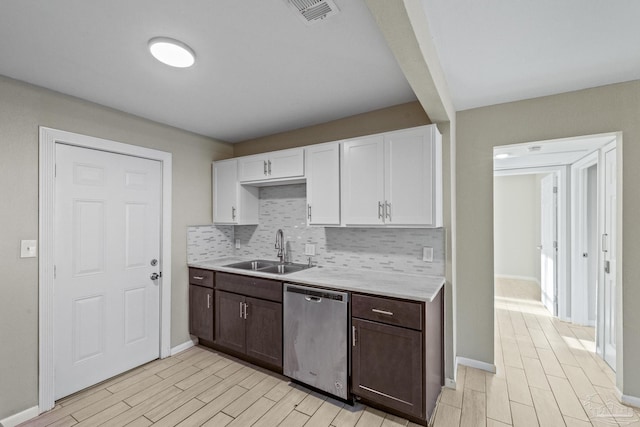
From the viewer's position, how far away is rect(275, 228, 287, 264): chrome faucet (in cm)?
327

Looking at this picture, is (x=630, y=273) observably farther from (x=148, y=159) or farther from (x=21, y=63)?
(x=21, y=63)

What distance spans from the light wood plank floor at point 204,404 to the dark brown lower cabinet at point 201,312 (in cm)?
42

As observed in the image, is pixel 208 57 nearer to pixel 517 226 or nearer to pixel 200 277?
pixel 200 277

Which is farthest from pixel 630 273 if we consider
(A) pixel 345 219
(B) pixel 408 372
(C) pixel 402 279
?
(A) pixel 345 219

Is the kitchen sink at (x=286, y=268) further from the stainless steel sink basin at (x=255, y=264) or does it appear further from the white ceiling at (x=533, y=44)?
the white ceiling at (x=533, y=44)

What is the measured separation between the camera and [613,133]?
7.14ft

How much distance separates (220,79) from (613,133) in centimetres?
305

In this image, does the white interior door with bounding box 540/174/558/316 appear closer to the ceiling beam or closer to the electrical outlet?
the electrical outlet

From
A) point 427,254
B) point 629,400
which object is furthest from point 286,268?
point 629,400

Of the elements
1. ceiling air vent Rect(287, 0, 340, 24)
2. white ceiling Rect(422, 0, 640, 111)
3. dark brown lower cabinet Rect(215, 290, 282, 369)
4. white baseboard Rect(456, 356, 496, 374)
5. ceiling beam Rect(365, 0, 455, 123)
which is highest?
white ceiling Rect(422, 0, 640, 111)

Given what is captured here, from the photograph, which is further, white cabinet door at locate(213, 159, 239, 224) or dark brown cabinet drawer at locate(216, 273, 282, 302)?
white cabinet door at locate(213, 159, 239, 224)

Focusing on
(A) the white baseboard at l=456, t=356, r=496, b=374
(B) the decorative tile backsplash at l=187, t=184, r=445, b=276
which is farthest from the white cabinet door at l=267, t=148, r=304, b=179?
(A) the white baseboard at l=456, t=356, r=496, b=374

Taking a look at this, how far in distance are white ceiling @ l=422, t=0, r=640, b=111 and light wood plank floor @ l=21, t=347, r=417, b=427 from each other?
2544 millimetres

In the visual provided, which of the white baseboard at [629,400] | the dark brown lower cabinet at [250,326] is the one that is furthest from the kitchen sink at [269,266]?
the white baseboard at [629,400]
